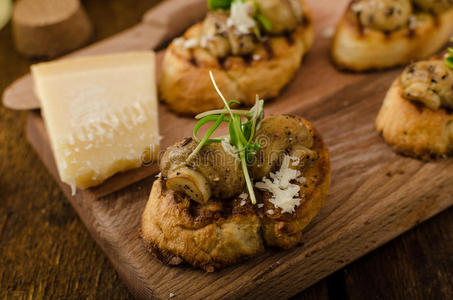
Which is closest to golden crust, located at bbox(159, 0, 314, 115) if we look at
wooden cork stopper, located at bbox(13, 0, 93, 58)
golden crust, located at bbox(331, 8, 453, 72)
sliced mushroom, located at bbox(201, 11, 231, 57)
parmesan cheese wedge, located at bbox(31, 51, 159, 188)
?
sliced mushroom, located at bbox(201, 11, 231, 57)

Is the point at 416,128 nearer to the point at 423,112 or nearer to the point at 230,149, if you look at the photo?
the point at 423,112

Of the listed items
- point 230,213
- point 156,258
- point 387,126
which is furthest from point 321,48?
point 156,258

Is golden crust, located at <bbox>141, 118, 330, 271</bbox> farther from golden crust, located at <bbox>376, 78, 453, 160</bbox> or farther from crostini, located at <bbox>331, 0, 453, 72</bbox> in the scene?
crostini, located at <bbox>331, 0, 453, 72</bbox>

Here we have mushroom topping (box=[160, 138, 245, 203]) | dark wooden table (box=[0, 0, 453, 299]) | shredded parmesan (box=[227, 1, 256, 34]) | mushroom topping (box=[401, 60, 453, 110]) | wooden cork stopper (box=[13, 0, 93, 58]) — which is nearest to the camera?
mushroom topping (box=[160, 138, 245, 203])

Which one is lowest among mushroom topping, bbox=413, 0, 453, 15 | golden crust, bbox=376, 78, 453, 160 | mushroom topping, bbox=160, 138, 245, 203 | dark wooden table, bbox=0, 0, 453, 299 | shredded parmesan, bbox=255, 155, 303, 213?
dark wooden table, bbox=0, 0, 453, 299

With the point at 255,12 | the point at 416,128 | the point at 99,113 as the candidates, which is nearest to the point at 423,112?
the point at 416,128
